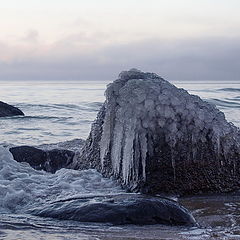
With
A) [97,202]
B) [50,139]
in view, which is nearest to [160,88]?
[97,202]

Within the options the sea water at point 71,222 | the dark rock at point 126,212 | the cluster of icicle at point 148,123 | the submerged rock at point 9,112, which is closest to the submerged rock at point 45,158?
the sea water at point 71,222

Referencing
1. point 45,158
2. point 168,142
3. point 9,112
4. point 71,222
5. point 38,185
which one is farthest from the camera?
point 9,112

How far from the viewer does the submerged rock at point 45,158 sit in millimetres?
7062

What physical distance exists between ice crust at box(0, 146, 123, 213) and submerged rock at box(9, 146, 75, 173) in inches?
15.5

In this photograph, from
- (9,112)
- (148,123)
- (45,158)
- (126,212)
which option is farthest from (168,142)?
(9,112)

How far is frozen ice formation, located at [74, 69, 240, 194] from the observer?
5.45m

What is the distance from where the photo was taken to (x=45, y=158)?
714 cm

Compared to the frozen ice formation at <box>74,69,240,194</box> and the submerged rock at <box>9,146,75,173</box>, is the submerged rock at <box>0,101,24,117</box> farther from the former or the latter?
the frozen ice formation at <box>74,69,240,194</box>

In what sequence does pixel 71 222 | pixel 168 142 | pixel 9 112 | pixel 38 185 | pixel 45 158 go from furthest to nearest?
pixel 9 112
pixel 45 158
pixel 38 185
pixel 168 142
pixel 71 222

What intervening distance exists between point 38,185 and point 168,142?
145cm

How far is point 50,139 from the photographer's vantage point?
1125 centimetres

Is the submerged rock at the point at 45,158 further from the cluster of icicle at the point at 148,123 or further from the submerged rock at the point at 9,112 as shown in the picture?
the submerged rock at the point at 9,112

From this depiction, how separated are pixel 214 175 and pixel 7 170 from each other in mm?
2360

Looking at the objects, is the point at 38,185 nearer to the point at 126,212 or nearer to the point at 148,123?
the point at 148,123
